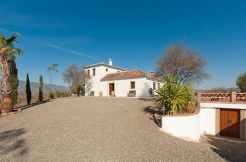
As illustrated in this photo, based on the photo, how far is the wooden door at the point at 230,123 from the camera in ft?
49.3

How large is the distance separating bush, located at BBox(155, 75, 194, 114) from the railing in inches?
156

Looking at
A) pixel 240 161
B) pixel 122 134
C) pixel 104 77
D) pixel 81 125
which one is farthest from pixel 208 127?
pixel 104 77

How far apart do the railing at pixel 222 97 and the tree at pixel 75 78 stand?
78.9 ft

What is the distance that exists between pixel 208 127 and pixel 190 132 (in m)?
6.40

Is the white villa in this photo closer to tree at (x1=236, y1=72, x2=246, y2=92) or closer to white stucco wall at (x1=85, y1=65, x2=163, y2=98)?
white stucco wall at (x1=85, y1=65, x2=163, y2=98)

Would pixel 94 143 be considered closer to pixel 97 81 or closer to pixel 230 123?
pixel 230 123

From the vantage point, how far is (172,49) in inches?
853

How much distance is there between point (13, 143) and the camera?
311 inches

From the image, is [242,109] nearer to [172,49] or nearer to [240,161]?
[240,161]

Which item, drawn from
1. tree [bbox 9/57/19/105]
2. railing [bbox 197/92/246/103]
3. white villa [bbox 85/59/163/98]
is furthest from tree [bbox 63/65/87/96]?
railing [bbox 197/92/246/103]

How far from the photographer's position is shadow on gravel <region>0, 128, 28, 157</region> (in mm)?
6914

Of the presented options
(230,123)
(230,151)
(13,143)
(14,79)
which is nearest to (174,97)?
(230,151)

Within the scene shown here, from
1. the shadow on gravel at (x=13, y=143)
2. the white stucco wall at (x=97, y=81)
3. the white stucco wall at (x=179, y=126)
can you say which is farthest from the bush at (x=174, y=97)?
the white stucco wall at (x=97, y=81)

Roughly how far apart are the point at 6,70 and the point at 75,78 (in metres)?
21.1
